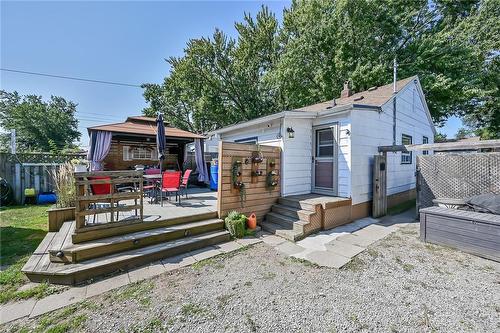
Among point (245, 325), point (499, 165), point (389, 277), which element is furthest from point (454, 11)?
point (245, 325)

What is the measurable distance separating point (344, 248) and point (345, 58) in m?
13.9

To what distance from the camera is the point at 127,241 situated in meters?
3.79

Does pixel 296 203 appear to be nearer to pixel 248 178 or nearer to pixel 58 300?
pixel 248 178

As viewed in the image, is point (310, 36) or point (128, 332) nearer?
point (128, 332)

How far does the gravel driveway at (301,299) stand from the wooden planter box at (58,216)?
2.69 meters

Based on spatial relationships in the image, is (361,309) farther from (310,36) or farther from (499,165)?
(310,36)

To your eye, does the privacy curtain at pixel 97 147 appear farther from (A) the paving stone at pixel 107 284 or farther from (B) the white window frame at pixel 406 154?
(B) the white window frame at pixel 406 154

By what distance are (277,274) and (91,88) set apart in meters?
22.5

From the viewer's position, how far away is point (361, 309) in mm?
2539

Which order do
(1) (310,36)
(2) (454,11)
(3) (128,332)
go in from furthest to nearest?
(1) (310,36) < (2) (454,11) < (3) (128,332)

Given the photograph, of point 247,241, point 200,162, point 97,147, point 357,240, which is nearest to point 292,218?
point 247,241

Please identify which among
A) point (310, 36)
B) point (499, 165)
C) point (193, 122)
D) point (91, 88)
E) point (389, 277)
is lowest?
point (389, 277)

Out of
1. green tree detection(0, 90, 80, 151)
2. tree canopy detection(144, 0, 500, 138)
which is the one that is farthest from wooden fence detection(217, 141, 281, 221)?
green tree detection(0, 90, 80, 151)

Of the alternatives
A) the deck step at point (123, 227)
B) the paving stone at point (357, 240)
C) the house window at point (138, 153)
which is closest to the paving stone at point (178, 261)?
the deck step at point (123, 227)
